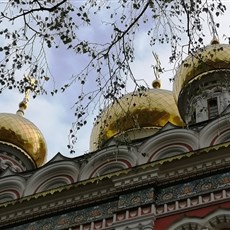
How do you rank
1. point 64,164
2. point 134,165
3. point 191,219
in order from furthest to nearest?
1. point 64,164
2. point 134,165
3. point 191,219

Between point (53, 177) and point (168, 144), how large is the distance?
1.59 meters

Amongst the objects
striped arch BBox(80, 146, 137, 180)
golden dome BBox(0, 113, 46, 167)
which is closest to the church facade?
striped arch BBox(80, 146, 137, 180)

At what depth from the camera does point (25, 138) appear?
43.6 feet

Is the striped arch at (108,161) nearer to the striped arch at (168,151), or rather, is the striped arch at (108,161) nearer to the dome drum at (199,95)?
the striped arch at (168,151)

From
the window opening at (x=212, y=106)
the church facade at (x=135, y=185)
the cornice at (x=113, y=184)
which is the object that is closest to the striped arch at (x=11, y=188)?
the church facade at (x=135, y=185)

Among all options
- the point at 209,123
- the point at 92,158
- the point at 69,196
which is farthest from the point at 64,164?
the point at 209,123

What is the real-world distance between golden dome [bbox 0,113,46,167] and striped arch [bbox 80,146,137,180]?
423cm

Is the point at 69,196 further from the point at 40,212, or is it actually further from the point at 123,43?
the point at 123,43

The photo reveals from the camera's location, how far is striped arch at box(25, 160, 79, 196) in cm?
916

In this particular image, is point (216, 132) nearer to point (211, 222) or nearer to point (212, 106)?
point (211, 222)

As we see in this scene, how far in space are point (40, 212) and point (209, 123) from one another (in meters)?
2.36

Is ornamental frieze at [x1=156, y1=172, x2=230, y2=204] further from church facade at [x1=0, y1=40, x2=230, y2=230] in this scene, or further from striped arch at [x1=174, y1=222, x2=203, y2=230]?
striped arch at [x1=174, y1=222, x2=203, y2=230]

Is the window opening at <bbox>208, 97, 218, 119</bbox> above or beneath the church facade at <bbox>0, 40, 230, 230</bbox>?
above

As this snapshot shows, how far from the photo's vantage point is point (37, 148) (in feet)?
43.8
